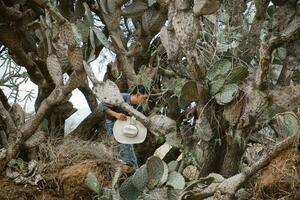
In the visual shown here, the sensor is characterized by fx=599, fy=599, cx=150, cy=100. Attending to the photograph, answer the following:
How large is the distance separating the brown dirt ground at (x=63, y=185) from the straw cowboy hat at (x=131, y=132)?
12.0 inches

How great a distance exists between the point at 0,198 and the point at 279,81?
237 centimetres

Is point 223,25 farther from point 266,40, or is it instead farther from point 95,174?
point 95,174

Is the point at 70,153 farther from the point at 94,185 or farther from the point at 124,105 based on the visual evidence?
the point at 124,105

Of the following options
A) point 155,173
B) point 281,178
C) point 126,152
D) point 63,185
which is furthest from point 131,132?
point 281,178

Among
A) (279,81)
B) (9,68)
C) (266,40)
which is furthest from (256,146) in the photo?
(9,68)

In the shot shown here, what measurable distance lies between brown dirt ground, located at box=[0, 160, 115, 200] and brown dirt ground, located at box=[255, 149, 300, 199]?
1.52 metres

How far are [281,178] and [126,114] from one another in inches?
66.4

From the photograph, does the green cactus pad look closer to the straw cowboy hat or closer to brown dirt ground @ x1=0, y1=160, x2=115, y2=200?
the straw cowboy hat

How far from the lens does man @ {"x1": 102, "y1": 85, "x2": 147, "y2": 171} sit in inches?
185

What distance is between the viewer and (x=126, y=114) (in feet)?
15.6

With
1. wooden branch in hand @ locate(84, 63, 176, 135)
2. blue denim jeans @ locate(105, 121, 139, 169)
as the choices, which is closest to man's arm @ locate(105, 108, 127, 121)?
blue denim jeans @ locate(105, 121, 139, 169)

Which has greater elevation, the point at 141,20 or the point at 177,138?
the point at 141,20

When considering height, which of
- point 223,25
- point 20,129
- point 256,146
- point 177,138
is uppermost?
point 223,25

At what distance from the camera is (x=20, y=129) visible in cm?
495
